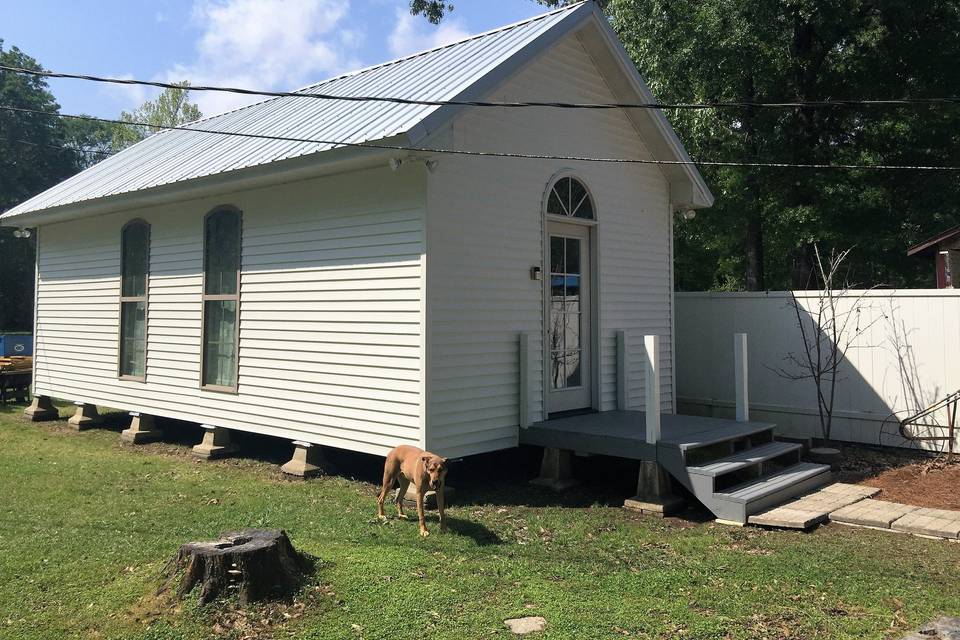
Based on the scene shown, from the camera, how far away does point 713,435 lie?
7.45 m

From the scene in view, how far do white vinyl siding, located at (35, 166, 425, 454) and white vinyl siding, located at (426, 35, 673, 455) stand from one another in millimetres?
352

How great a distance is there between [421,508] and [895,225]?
1501 cm

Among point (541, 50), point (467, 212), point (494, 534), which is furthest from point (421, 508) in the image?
point (541, 50)

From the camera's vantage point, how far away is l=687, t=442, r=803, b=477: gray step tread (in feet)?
22.2

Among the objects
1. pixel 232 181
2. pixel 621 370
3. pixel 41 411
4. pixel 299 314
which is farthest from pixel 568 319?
pixel 41 411

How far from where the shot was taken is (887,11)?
15500mm

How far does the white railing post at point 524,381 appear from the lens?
784 centimetres

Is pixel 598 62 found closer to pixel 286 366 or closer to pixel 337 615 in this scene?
pixel 286 366

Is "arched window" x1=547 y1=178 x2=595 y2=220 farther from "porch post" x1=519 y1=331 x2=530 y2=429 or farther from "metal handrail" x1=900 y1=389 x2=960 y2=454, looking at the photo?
"metal handrail" x1=900 y1=389 x2=960 y2=454

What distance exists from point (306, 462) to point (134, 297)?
4523mm

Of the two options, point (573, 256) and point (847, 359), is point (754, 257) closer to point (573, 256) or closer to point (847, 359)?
point (847, 359)

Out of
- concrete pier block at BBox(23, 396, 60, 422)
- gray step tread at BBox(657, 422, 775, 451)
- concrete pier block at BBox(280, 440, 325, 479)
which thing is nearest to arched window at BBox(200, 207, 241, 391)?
concrete pier block at BBox(280, 440, 325, 479)

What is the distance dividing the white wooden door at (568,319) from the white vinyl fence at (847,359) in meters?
3.00

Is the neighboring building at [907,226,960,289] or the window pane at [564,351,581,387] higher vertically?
the neighboring building at [907,226,960,289]
